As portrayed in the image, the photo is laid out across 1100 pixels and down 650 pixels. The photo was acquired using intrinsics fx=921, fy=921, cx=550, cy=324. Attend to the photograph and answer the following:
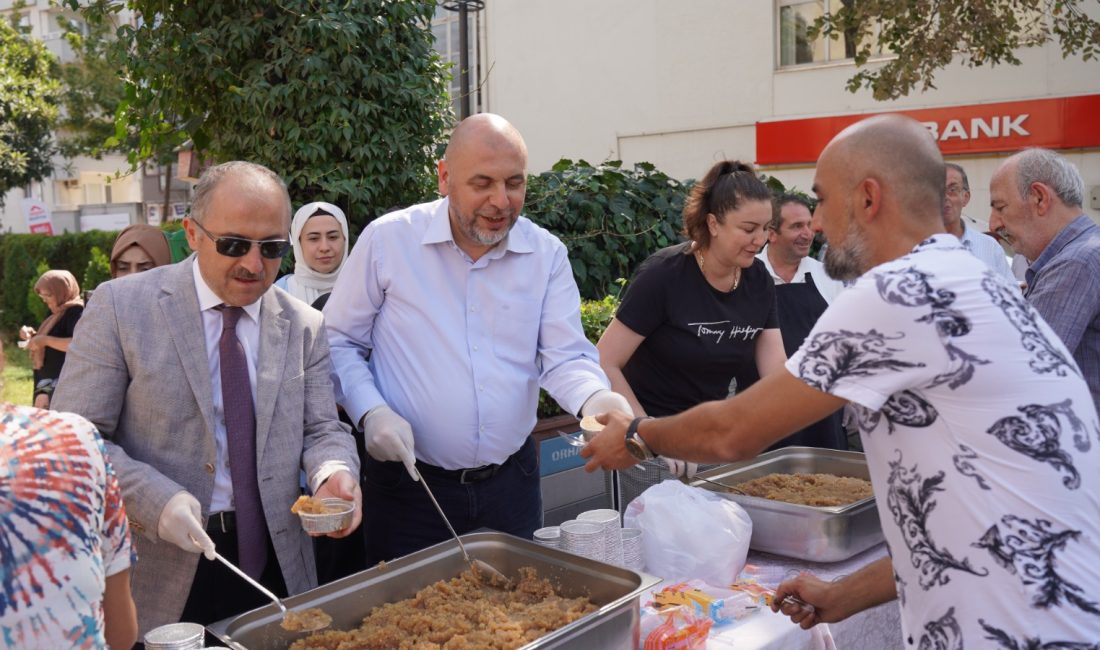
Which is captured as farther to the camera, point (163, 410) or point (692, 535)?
point (692, 535)

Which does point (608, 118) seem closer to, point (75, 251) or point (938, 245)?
point (75, 251)

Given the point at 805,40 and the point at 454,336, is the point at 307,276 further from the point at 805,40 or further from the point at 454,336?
the point at 805,40

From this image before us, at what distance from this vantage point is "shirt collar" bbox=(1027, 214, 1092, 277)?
3205 millimetres

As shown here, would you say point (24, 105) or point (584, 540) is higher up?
point (24, 105)

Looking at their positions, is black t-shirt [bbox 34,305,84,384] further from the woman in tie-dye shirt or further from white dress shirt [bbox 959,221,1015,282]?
white dress shirt [bbox 959,221,1015,282]

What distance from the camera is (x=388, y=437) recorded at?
225 centimetres

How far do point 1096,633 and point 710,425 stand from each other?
690 millimetres

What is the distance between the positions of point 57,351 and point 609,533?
4797 millimetres


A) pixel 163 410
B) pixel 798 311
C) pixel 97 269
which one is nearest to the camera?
pixel 163 410

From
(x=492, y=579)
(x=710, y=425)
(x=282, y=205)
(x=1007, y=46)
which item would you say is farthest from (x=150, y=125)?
(x=1007, y=46)

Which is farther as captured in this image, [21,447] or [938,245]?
[938,245]

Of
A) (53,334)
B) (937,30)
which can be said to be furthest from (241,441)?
(937,30)

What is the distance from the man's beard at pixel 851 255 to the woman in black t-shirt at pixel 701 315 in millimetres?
1496

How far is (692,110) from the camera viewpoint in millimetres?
12875
